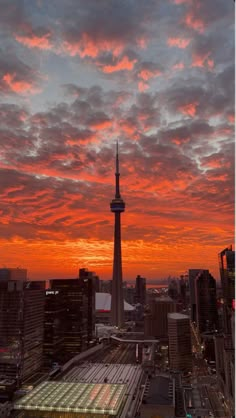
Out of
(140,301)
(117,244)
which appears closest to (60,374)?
(117,244)

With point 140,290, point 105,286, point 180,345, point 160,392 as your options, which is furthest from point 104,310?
point 160,392

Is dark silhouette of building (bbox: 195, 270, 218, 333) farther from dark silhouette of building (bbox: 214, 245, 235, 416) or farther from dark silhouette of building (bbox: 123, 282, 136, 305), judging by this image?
dark silhouette of building (bbox: 123, 282, 136, 305)

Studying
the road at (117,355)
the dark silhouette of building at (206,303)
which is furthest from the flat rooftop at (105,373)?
the dark silhouette of building at (206,303)

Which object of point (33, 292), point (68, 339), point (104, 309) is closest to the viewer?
point (33, 292)

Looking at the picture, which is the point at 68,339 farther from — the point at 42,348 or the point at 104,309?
the point at 104,309

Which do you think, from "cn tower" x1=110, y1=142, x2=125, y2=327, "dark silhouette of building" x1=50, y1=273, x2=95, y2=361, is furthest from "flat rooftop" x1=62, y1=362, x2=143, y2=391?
"cn tower" x1=110, y1=142, x2=125, y2=327

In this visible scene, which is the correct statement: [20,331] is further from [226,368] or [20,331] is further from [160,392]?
[226,368]
